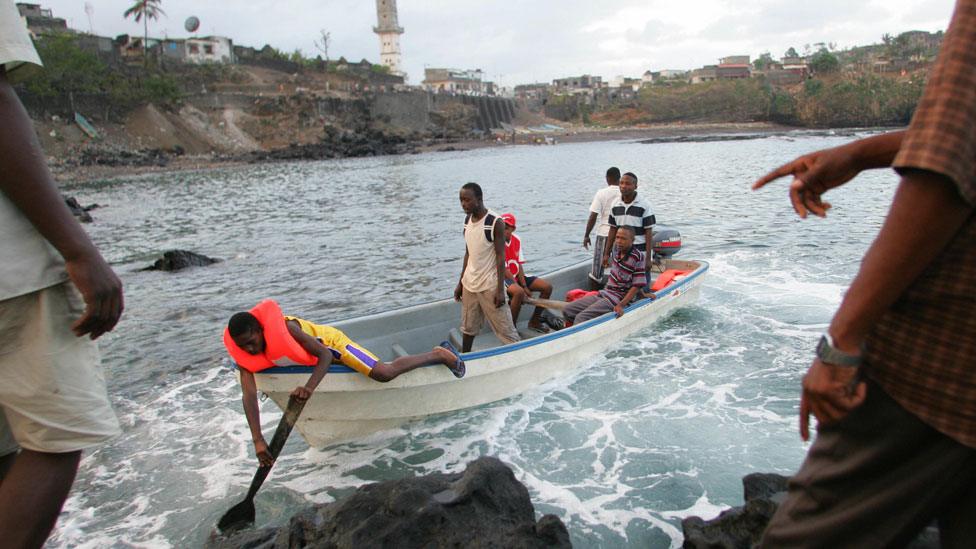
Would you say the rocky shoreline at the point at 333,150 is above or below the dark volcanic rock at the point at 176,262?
above

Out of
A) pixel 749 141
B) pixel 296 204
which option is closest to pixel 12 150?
pixel 296 204

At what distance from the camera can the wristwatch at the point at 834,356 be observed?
5.51 feet

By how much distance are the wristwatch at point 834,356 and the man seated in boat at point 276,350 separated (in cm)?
411

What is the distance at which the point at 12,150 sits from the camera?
79.7 inches

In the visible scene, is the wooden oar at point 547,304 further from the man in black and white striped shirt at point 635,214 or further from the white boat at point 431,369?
the man in black and white striped shirt at point 635,214

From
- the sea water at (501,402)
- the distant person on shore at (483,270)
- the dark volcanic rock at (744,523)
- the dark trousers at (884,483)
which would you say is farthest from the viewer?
the distant person on shore at (483,270)

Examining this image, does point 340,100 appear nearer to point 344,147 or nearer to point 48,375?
point 344,147

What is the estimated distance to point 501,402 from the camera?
751 centimetres

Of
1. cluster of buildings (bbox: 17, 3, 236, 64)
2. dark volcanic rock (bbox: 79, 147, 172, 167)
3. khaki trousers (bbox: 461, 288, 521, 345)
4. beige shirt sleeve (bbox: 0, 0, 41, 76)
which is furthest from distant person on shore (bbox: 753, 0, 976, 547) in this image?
cluster of buildings (bbox: 17, 3, 236, 64)

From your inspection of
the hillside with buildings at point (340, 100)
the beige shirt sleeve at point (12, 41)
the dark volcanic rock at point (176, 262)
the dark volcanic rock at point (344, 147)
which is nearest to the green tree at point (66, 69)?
the hillside with buildings at point (340, 100)

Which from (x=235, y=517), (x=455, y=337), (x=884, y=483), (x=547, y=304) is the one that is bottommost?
(x=235, y=517)

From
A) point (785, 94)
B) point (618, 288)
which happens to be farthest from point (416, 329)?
point (785, 94)

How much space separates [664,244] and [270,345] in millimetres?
7657

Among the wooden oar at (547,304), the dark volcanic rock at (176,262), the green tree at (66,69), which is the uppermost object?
the green tree at (66,69)
